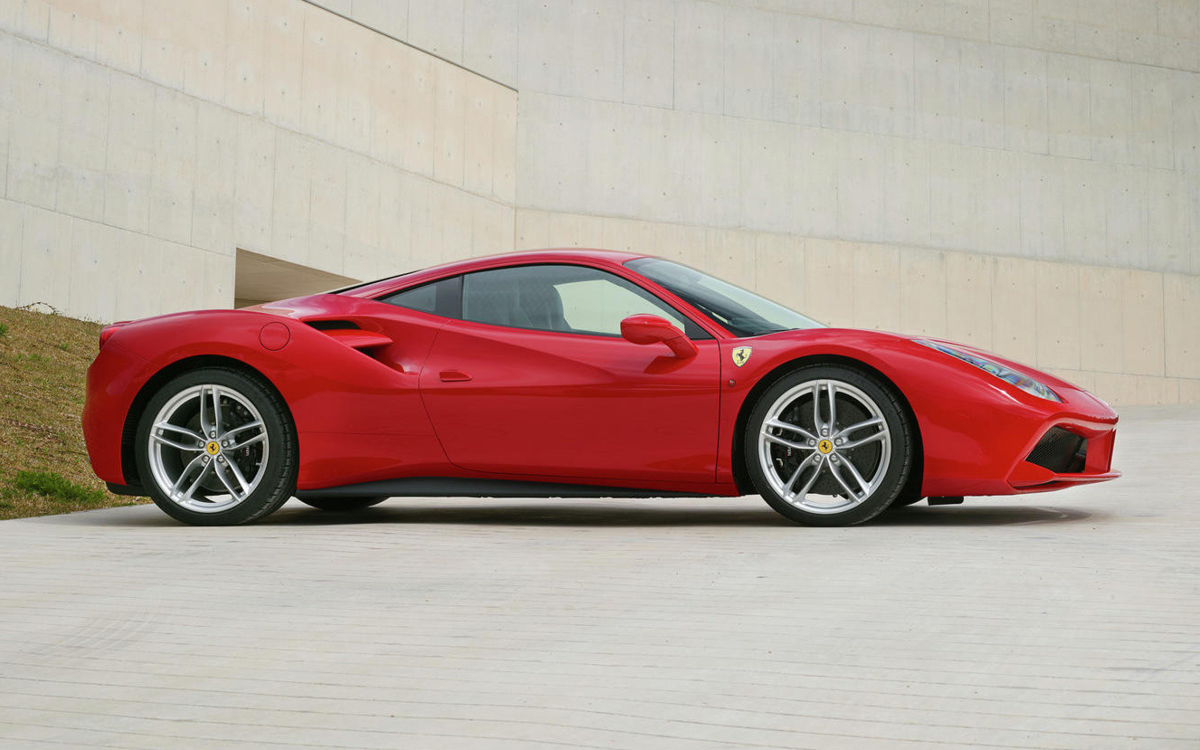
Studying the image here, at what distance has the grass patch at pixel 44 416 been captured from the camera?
7.38 m

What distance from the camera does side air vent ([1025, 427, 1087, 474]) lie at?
5.14 meters

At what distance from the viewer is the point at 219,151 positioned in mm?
15617

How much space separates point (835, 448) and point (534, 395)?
4.32 ft

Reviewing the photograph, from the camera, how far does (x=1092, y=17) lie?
24.2 meters

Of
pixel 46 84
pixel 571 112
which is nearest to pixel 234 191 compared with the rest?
pixel 46 84

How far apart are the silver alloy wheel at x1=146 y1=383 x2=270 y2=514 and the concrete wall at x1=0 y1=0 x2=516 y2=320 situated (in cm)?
850

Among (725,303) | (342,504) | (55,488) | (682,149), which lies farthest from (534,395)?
(682,149)

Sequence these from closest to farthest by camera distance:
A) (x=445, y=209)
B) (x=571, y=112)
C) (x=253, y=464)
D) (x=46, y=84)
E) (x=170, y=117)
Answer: (x=253, y=464) → (x=46, y=84) → (x=170, y=117) → (x=445, y=209) → (x=571, y=112)

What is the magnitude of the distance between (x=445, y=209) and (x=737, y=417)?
14.2 meters

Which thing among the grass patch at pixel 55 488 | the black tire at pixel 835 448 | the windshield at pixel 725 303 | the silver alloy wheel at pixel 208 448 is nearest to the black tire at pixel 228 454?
the silver alloy wheel at pixel 208 448

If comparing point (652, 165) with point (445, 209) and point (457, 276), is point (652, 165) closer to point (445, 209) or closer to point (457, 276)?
point (445, 209)

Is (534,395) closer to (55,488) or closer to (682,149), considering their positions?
(55,488)

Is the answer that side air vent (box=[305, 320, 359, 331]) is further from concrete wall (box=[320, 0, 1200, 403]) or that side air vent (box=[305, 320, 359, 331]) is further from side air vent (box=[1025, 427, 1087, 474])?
concrete wall (box=[320, 0, 1200, 403])

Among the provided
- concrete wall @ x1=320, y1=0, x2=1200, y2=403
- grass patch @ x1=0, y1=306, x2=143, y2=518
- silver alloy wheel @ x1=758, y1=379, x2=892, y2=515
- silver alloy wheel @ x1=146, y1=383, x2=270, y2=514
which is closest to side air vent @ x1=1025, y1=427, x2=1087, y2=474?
silver alloy wheel @ x1=758, y1=379, x2=892, y2=515
